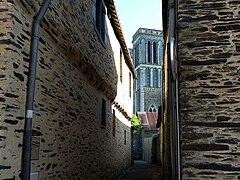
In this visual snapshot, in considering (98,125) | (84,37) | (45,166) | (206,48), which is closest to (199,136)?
(206,48)

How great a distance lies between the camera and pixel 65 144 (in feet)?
19.3

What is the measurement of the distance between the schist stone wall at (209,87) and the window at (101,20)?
14.3 ft

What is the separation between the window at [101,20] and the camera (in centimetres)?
932

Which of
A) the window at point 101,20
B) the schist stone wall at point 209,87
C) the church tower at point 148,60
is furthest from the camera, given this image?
the church tower at point 148,60

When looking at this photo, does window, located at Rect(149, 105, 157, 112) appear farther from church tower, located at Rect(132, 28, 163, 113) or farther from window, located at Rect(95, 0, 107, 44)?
window, located at Rect(95, 0, 107, 44)

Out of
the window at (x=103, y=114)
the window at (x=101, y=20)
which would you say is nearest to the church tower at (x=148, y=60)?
the window at (x=103, y=114)

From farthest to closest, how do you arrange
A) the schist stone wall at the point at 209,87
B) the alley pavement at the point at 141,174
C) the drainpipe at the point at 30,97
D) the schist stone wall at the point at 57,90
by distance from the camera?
Answer: the alley pavement at the point at 141,174 < the schist stone wall at the point at 209,87 < the drainpipe at the point at 30,97 < the schist stone wall at the point at 57,90

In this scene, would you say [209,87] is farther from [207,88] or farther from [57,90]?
[57,90]

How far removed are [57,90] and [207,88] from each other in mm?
2669

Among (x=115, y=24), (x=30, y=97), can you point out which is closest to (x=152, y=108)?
(x=115, y=24)

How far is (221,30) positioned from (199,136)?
1820 millimetres

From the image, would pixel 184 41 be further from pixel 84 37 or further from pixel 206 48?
pixel 84 37

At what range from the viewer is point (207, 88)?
486 cm

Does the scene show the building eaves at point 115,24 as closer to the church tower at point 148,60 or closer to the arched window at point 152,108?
the arched window at point 152,108
